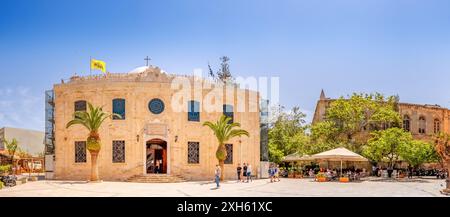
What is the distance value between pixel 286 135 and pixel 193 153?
19.0 metres

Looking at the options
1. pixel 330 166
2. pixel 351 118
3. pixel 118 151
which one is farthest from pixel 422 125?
pixel 118 151

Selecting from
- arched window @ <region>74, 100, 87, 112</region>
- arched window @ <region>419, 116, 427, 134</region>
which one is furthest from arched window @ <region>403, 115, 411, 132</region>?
arched window @ <region>74, 100, 87, 112</region>

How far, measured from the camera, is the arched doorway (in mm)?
33344

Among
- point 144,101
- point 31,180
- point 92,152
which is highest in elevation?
point 144,101

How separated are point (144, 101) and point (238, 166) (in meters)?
7.51

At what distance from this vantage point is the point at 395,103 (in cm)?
5016

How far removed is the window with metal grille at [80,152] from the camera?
32438 mm

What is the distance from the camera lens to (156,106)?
3241 centimetres

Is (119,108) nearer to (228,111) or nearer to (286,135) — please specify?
(228,111)

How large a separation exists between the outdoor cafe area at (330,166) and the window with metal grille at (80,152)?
15.1 metres
